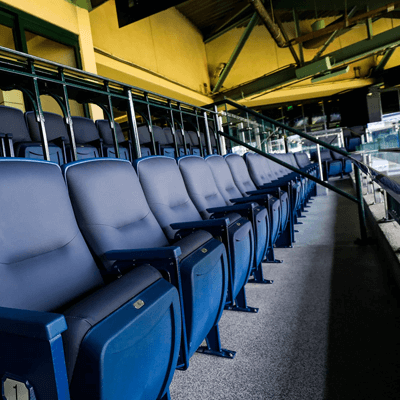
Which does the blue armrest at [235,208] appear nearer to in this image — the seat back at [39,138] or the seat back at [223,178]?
the seat back at [223,178]

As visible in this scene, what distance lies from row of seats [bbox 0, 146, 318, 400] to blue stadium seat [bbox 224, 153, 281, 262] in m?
0.35

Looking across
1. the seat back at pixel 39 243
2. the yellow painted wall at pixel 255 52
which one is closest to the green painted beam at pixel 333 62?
the yellow painted wall at pixel 255 52

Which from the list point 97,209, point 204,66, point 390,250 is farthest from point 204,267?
point 204,66

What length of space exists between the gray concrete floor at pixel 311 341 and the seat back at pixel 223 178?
62cm

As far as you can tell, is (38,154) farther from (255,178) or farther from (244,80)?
(244,80)

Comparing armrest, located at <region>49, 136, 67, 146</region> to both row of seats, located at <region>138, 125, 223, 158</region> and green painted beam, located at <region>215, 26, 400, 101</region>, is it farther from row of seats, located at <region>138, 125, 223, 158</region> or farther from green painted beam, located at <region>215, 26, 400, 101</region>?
green painted beam, located at <region>215, 26, 400, 101</region>

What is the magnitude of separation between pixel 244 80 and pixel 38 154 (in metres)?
9.26

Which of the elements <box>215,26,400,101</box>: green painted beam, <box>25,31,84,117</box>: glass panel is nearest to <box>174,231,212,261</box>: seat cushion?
<box>25,31,84,117</box>: glass panel

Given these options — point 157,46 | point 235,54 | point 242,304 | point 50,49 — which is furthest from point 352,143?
point 242,304

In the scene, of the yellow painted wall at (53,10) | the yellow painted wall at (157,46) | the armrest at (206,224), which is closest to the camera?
the armrest at (206,224)

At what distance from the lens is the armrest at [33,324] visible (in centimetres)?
47

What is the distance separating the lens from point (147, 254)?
2.97ft

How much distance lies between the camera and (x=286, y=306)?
167 cm

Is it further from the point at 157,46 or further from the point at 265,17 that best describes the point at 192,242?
the point at 157,46
